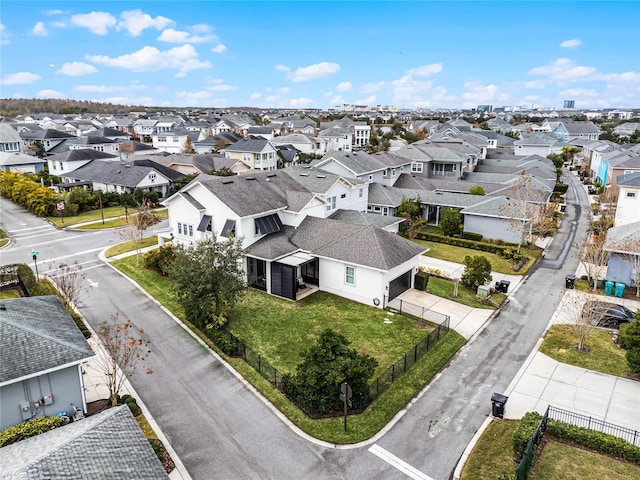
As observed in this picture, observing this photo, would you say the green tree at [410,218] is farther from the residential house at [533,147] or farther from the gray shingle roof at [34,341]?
the residential house at [533,147]

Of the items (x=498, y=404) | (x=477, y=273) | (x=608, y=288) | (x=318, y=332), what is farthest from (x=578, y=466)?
(x=608, y=288)

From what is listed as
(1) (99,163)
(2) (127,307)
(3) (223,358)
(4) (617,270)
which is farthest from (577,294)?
(1) (99,163)

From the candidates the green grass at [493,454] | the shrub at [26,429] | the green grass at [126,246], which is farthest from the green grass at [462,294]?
the green grass at [126,246]

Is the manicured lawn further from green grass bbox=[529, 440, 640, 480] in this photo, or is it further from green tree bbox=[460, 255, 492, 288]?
green grass bbox=[529, 440, 640, 480]

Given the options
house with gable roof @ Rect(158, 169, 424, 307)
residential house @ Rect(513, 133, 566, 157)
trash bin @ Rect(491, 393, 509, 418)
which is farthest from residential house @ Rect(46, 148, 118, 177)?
residential house @ Rect(513, 133, 566, 157)

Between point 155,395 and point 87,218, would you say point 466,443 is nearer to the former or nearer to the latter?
point 155,395
